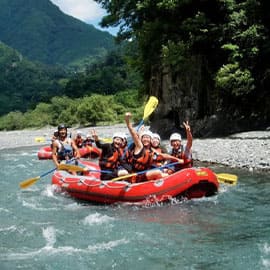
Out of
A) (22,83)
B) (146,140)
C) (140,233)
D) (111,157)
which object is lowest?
(140,233)

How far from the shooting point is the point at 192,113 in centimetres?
2219

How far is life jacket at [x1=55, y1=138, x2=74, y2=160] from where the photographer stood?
1255 centimetres

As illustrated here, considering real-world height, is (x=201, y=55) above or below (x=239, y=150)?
above

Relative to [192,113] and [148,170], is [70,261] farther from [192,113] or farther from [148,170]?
[192,113]

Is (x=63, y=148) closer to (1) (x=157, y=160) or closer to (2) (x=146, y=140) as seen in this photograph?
(1) (x=157, y=160)

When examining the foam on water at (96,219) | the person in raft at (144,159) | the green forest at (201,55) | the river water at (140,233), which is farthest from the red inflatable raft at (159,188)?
the green forest at (201,55)

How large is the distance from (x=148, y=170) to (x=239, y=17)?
11.9 metres

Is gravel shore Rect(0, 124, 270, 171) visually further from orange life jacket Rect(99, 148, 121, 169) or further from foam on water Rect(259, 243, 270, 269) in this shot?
foam on water Rect(259, 243, 270, 269)

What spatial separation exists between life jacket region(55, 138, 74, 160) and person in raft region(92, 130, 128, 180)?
8.17 feet

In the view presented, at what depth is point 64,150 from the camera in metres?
12.8

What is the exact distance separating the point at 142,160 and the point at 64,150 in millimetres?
3669

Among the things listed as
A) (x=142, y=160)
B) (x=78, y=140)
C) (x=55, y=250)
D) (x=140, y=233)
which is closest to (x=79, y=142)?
(x=78, y=140)

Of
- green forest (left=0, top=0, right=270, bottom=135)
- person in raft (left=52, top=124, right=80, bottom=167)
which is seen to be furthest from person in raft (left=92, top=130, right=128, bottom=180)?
green forest (left=0, top=0, right=270, bottom=135)

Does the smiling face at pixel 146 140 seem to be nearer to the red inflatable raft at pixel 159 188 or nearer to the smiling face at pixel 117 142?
the smiling face at pixel 117 142
